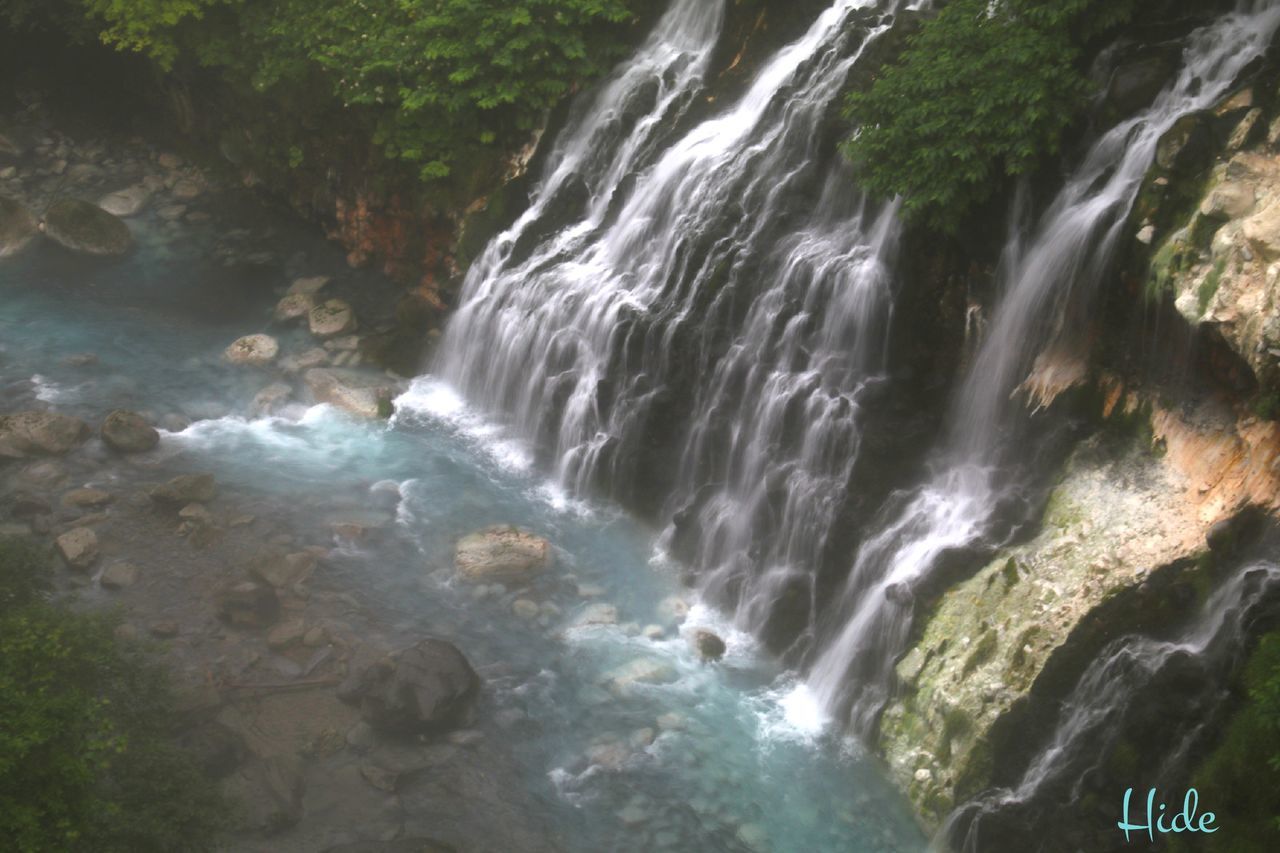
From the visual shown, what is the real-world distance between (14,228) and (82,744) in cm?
1699

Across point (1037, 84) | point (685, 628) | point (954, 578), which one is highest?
point (1037, 84)

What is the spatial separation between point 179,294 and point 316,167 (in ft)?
11.9

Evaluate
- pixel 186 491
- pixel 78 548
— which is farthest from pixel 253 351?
pixel 78 548

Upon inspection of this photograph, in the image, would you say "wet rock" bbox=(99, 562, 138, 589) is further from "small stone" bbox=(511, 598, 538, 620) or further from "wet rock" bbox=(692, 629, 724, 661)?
"wet rock" bbox=(692, 629, 724, 661)

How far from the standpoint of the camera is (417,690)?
1197cm

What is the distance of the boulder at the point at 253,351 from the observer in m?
19.3

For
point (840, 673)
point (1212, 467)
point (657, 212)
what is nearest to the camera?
point (1212, 467)

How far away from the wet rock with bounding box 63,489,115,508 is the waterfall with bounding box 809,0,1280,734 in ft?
32.3

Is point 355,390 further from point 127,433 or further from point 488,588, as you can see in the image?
point 488,588

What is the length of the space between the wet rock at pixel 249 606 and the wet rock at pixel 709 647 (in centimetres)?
515

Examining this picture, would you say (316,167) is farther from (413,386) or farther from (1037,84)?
(1037,84)

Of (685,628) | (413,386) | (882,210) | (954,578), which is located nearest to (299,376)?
(413,386)

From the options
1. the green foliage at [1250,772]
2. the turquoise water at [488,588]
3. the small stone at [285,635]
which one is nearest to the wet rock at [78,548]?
the turquoise water at [488,588]

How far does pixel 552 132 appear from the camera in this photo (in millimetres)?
19031
